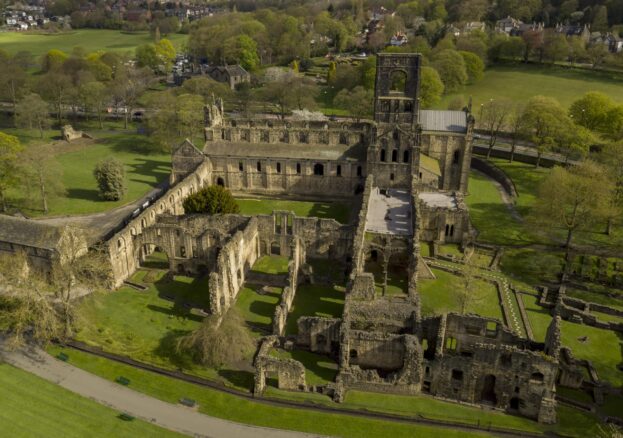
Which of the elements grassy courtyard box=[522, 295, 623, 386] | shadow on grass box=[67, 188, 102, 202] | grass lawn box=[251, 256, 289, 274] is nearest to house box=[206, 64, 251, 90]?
shadow on grass box=[67, 188, 102, 202]

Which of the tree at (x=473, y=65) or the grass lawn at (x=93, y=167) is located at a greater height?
the tree at (x=473, y=65)

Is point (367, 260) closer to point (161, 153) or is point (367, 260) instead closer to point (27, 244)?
point (27, 244)

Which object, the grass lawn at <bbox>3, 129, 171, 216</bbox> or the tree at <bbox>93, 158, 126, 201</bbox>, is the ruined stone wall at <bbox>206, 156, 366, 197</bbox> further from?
the tree at <bbox>93, 158, 126, 201</bbox>

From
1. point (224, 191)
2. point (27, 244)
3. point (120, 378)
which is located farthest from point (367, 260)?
point (27, 244)

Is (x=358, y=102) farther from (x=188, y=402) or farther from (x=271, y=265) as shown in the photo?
(x=188, y=402)

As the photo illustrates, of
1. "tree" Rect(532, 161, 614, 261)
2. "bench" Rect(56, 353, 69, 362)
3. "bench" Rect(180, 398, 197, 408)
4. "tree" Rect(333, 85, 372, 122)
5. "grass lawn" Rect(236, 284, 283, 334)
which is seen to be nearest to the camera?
"bench" Rect(180, 398, 197, 408)

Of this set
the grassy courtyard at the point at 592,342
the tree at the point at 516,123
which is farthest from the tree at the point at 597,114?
the grassy courtyard at the point at 592,342

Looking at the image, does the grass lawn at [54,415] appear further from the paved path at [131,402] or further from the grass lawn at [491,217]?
the grass lawn at [491,217]

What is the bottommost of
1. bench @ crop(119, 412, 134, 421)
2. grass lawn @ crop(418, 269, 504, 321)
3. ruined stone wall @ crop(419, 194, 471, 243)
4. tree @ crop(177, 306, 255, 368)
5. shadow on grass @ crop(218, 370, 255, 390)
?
bench @ crop(119, 412, 134, 421)
